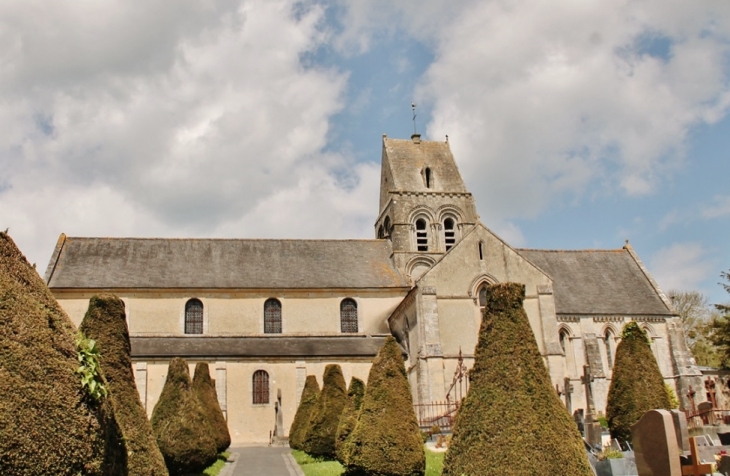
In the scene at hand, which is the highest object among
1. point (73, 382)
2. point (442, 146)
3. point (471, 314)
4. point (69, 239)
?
point (442, 146)

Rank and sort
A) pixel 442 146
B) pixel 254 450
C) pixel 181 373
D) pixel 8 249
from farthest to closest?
1. pixel 442 146
2. pixel 254 450
3. pixel 181 373
4. pixel 8 249

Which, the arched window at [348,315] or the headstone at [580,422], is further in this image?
the arched window at [348,315]

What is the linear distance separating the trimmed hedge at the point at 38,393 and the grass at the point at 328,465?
37.7ft

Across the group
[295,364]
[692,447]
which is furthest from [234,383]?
[692,447]

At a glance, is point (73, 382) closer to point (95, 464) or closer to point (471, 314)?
point (95, 464)

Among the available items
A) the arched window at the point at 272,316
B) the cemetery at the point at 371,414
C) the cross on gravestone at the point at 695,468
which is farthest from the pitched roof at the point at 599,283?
the cross on gravestone at the point at 695,468

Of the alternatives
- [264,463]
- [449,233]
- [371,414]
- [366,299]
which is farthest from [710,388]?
[371,414]

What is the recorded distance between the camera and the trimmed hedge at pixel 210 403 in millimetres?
23531

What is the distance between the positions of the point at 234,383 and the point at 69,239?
12.6 metres

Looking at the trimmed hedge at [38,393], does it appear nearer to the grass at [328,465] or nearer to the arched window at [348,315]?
the grass at [328,465]

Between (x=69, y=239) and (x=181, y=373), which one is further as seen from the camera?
(x=69, y=239)

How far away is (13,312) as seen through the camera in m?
6.64

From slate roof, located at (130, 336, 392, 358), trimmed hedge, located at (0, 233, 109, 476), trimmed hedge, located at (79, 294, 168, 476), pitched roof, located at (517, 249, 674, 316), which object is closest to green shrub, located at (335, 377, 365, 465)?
trimmed hedge, located at (79, 294, 168, 476)

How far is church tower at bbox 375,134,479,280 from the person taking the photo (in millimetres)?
36438
